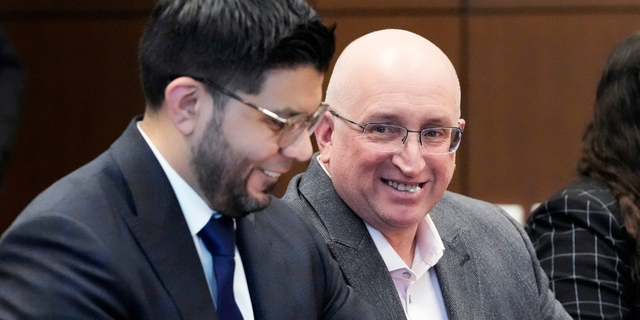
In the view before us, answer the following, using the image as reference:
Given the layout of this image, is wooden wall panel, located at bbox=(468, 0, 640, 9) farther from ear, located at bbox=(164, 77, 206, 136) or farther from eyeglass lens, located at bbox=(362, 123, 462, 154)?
ear, located at bbox=(164, 77, 206, 136)

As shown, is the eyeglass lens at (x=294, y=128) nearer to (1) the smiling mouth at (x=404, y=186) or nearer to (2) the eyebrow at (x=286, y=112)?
(2) the eyebrow at (x=286, y=112)

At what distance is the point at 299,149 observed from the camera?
1305 millimetres

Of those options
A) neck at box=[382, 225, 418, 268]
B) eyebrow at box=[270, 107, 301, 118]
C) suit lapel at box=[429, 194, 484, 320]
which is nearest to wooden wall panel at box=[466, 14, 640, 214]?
suit lapel at box=[429, 194, 484, 320]

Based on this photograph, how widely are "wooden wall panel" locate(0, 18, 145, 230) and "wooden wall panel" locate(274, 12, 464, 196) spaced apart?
0.88 metres

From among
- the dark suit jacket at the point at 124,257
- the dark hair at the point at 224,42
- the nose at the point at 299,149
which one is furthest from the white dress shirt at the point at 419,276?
the dark hair at the point at 224,42

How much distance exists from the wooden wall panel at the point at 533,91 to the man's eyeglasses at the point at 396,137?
2.07 m

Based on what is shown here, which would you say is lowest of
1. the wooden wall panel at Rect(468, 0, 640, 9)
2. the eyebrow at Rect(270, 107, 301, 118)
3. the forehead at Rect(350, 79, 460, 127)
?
the forehead at Rect(350, 79, 460, 127)

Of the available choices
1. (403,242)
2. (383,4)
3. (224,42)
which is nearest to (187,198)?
(224,42)

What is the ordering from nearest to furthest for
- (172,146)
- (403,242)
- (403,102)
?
(172,146) < (403,102) < (403,242)

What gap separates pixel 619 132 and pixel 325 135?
819 mm

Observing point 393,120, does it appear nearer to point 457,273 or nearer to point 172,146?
point 457,273

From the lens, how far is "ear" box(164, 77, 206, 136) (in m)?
1.23

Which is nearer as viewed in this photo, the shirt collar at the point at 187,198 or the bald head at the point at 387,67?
the shirt collar at the point at 187,198

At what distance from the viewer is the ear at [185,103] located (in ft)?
4.05
